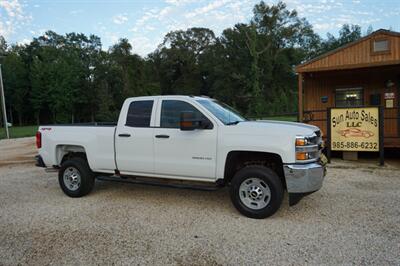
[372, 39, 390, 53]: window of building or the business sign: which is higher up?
[372, 39, 390, 53]: window of building

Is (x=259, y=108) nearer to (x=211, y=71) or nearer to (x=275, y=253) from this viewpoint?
(x=211, y=71)

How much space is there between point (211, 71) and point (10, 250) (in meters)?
56.1

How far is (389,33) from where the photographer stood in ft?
34.2

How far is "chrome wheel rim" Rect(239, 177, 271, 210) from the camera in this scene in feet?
15.5

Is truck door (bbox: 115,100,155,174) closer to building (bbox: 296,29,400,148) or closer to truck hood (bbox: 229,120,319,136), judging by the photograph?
truck hood (bbox: 229,120,319,136)

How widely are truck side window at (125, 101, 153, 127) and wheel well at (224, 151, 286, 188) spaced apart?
1.66 m

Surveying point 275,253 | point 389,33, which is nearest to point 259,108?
point 389,33

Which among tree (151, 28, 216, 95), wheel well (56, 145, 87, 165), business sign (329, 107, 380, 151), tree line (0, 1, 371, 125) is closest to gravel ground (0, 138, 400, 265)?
wheel well (56, 145, 87, 165)

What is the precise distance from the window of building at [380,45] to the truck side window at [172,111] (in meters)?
8.48

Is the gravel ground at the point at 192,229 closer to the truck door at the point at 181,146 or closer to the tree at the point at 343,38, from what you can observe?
the truck door at the point at 181,146

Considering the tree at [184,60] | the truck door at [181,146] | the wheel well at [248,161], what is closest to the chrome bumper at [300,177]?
the wheel well at [248,161]

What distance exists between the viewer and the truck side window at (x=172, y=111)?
Answer: 17.5ft

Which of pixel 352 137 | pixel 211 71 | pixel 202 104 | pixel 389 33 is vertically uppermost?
pixel 211 71

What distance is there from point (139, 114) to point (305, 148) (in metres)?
2.97
